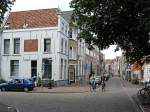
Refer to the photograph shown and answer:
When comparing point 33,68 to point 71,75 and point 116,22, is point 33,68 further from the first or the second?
point 116,22

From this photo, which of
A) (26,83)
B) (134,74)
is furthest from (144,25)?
(134,74)

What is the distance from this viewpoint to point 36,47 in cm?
5466

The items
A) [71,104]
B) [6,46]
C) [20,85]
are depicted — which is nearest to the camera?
[71,104]

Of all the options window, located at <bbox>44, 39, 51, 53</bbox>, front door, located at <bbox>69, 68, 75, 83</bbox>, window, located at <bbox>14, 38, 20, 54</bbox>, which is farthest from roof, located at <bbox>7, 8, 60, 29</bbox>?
front door, located at <bbox>69, 68, 75, 83</bbox>

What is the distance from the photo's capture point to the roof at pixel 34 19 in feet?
181

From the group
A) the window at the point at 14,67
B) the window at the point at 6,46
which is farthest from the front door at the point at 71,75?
the window at the point at 6,46

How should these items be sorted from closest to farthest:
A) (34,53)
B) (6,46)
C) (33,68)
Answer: (34,53) < (33,68) < (6,46)

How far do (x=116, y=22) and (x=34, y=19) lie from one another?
116ft

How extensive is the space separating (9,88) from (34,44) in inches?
471

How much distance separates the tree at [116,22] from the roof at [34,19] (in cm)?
2951

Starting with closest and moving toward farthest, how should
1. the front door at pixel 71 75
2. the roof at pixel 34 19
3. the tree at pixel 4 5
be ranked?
the tree at pixel 4 5 < the roof at pixel 34 19 < the front door at pixel 71 75

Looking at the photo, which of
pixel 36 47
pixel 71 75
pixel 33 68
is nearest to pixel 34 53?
pixel 36 47

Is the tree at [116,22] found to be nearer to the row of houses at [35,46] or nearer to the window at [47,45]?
the row of houses at [35,46]

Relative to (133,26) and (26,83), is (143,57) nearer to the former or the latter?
(133,26)
